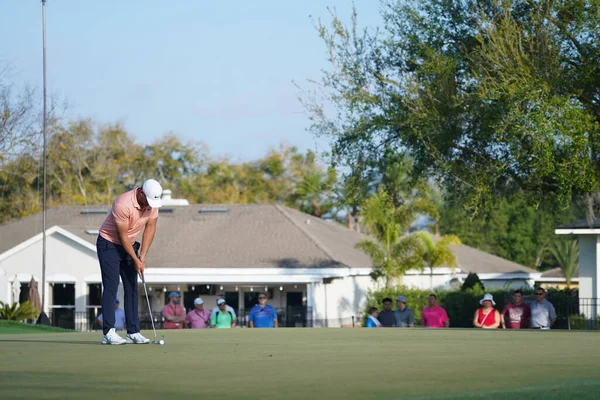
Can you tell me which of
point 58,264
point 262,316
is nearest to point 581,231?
point 262,316

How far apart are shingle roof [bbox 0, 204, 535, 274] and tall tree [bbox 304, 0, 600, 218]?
52.6ft

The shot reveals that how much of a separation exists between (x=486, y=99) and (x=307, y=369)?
14.0 m

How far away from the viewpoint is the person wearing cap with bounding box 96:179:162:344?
9.81 metres

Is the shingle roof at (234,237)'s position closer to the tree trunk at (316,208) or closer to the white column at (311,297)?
the white column at (311,297)

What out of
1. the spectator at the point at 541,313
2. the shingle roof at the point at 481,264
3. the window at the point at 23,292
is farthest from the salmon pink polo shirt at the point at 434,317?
the shingle roof at the point at 481,264

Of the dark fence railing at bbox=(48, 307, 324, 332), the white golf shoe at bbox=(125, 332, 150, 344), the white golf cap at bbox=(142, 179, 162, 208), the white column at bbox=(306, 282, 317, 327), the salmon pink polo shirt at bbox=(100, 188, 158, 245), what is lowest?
the dark fence railing at bbox=(48, 307, 324, 332)

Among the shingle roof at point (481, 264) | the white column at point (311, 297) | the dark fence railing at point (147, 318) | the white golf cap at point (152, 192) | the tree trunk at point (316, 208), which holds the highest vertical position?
the tree trunk at point (316, 208)

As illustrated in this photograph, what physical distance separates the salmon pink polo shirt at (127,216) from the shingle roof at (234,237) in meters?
28.7

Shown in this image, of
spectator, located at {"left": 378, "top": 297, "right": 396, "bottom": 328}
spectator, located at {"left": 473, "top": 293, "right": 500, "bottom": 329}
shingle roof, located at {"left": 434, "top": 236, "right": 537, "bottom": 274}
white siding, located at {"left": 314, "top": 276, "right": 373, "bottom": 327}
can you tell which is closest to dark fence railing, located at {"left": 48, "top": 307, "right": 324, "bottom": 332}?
white siding, located at {"left": 314, "top": 276, "right": 373, "bottom": 327}

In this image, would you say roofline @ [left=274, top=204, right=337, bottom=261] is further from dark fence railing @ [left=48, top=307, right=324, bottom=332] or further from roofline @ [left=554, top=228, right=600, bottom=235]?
roofline @ [left=554, top=228, right=600, bottom=235]

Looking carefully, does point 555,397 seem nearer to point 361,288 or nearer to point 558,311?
point 558,311

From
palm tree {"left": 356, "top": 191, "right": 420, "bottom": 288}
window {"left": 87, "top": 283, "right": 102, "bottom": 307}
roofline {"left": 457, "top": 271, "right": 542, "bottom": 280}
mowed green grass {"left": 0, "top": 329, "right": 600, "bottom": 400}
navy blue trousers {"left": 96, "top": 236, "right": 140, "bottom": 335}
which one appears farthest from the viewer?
roofline {"left": 457, "top": 271, "right": 542, "bottom": 280}

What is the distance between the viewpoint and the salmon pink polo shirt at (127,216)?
981cm

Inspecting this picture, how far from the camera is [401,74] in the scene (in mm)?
23031
